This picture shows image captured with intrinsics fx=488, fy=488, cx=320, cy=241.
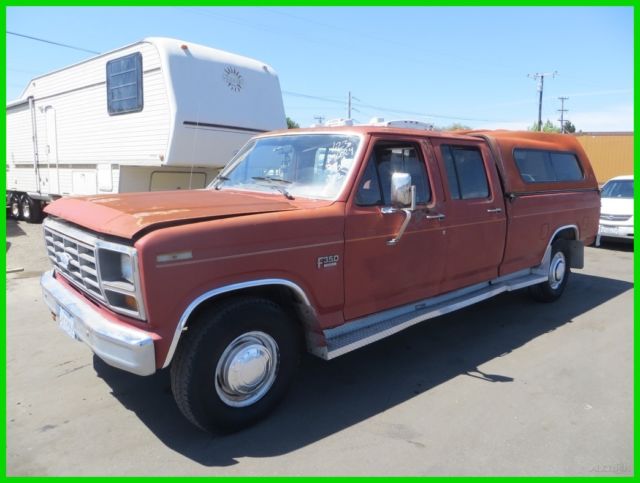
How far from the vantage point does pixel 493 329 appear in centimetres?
565

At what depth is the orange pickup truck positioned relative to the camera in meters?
3.00

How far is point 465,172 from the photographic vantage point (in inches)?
196

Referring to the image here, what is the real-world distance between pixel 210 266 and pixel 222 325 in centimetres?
41

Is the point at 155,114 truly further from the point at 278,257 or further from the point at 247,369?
the point at 247,369

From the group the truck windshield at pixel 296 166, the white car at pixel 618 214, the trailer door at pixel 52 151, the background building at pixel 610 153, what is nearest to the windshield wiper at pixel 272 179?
the truck windshield at pixel 296 166

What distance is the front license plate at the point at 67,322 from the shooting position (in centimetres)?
344

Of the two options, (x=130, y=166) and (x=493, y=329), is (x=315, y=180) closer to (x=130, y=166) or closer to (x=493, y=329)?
(x=493, y=329)

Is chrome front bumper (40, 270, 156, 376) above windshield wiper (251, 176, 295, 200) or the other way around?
the other way around

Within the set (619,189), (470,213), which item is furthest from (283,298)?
(619,189)

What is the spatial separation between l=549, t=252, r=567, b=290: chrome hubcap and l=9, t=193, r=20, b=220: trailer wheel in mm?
13739

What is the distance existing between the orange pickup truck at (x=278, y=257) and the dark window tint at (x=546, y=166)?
0.51m

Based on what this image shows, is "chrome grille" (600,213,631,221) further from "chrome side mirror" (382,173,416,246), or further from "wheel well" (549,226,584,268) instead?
"chrome side mirror" (382,173,416,246)

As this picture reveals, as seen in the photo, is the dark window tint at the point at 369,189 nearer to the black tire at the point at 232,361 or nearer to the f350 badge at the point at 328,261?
the f350 badge at the point at 328,261

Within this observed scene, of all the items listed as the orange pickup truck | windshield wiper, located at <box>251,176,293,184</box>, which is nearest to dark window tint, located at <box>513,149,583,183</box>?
the orange pickup truck
